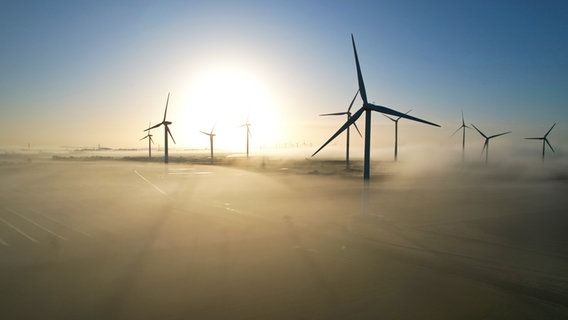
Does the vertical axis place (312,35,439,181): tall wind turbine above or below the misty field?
above

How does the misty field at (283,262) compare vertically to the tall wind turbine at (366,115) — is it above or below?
below

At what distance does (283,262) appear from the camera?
50.4ft

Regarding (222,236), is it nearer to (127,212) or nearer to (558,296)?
(127,212)

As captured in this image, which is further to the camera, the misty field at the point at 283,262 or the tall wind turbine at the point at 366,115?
the tall wind turbine at the point at 366,115

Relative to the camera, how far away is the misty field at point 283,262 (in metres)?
11.1

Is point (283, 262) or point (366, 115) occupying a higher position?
point (366, 115)

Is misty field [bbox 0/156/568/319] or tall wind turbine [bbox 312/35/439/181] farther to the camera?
tall wind turbine [bbox 312/35/439/181]

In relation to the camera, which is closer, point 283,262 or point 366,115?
point 283,262

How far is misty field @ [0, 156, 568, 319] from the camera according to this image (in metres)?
11.1

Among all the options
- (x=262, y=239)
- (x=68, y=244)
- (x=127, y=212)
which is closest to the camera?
(x=68, y=244)

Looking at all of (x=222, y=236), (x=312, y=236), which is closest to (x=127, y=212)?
(x=222, y=236)

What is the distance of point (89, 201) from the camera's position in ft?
108

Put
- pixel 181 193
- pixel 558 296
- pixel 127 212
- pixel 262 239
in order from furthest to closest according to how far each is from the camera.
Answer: pixel 181 193, pixel 127 212, pixel 262 239, pixel 558 296

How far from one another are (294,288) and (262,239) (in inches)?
269
